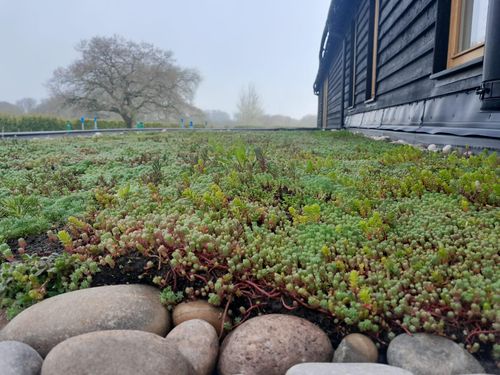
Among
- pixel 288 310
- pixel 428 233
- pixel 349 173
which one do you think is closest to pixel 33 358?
Result: pixel 288 310

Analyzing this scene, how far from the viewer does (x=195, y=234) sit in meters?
2.00

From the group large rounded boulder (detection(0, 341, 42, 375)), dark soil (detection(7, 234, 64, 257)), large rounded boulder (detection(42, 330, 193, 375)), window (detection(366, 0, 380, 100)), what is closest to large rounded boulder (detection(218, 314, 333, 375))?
large rounded boulder (detection(42, 330, 193, 375))

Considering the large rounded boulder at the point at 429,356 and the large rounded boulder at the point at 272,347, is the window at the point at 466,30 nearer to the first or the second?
the large rounded boulder at the point at 429,356

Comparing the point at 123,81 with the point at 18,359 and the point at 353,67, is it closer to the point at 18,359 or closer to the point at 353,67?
the point at 353,67

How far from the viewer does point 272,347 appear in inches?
57.8

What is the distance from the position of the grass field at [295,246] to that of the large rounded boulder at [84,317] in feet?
0.37

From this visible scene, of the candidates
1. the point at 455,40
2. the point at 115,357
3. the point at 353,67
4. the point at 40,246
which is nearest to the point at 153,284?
the point at 115,357

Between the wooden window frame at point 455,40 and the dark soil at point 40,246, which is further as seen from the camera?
the wooden window frame at point 455,40

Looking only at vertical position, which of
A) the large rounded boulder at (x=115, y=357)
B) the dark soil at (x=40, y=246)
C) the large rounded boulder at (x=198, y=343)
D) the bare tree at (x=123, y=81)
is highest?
the bare tree at (x=123, y=81)

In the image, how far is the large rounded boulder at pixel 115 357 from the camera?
49.8 inches

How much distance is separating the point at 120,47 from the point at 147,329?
36.2m

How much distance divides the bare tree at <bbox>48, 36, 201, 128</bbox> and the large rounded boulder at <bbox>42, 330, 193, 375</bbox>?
116ft

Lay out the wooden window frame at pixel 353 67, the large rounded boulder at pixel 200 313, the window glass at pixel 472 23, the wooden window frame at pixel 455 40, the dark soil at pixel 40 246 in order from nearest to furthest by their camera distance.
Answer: the large rounded boulder at pixel 200 313 → the dark soil at pixel 40 246 → the window glass at pixel 472 23 → the wooden window frame at pixel 455 40 → the wooden window frame at pixel 353 67

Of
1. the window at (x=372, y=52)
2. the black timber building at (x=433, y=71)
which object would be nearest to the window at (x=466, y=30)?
the black timber building at (x=433, y=71)
